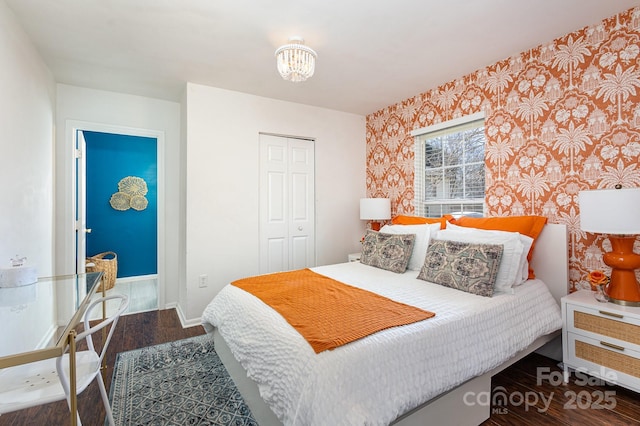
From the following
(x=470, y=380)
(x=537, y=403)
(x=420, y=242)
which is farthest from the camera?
(x=420, y=242)

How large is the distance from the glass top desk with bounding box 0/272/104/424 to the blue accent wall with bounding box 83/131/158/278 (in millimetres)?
3519

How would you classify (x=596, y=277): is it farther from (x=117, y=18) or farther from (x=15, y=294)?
(x=117, y=18)

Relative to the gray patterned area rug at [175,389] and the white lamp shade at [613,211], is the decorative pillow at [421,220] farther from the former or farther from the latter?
the gray patterned area rug at [175,389]

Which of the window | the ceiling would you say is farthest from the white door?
the window

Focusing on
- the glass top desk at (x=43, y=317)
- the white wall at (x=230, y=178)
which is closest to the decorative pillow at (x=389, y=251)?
the white wall at (x=230, y=178)

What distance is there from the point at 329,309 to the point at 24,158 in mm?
2526

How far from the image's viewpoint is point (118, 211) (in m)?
5.03

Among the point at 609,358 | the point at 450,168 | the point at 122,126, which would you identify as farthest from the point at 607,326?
the point at 122,126

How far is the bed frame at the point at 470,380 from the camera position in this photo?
4.79 ft

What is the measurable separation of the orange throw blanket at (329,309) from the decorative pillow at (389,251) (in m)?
0.64

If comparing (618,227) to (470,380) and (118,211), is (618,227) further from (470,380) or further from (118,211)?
(118,211)

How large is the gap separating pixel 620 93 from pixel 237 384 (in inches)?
130

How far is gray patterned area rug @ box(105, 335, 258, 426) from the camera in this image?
1762 mm

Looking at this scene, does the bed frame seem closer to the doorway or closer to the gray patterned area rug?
the gray patterned area rug
